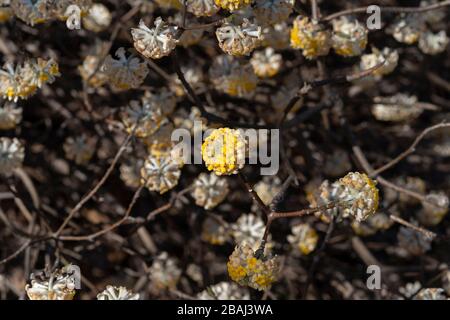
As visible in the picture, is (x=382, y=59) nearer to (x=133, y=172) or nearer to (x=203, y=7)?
(x=203, y=7)

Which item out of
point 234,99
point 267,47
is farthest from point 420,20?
point 234,99

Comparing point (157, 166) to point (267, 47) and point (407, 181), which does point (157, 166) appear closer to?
point (267, 47)

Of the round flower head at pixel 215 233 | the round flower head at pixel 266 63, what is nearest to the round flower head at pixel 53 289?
the round flower head at pixel 215 233

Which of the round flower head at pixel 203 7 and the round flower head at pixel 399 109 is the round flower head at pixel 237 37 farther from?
the round flower head at pixel 399 109

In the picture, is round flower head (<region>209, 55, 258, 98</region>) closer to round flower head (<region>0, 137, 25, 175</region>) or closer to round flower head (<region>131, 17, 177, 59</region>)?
round flower head (<region>131, 17, 177, 59</region>)

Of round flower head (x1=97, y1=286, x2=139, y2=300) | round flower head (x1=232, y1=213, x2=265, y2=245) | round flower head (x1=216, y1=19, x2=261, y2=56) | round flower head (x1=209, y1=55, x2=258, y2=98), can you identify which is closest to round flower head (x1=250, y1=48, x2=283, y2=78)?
round flower head (x1=209, y1=55, x2=258, y2=98)

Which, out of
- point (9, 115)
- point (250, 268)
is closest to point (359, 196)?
point (250, 268)
